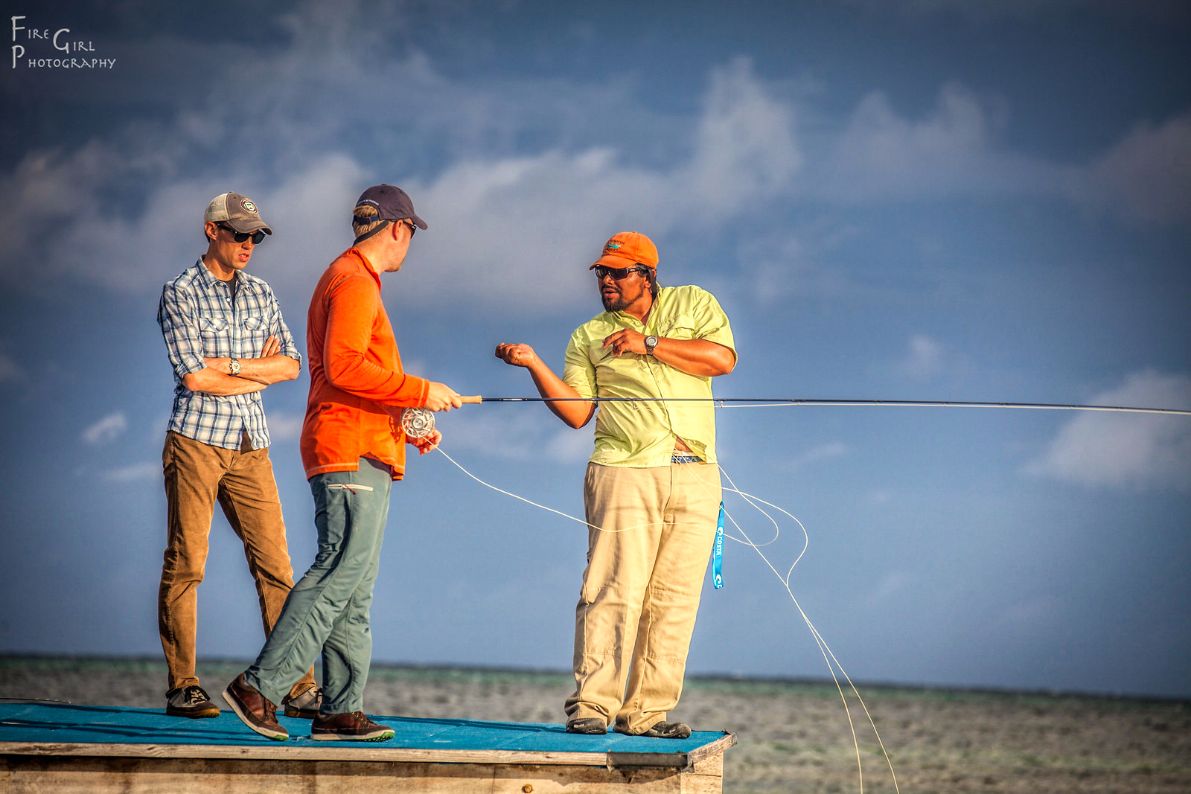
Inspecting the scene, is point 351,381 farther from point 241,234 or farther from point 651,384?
point 651,384

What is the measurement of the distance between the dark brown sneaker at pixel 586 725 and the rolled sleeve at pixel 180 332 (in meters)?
1.93

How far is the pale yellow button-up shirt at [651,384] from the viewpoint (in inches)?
205

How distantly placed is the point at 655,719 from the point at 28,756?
7.19ft

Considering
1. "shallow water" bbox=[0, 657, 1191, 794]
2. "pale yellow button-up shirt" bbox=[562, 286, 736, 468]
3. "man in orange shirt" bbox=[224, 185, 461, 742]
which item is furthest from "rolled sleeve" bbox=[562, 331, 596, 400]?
"shallow water" bbox=[0, 657, 1191, 794]

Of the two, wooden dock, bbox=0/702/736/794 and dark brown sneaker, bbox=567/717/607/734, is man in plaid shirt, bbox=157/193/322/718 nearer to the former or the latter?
wooden dock, bbox=0/702/736/794

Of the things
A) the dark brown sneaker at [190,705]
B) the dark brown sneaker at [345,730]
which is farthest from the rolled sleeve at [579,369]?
the dark brown sneaker at [190,705]

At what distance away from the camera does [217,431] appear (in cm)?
517

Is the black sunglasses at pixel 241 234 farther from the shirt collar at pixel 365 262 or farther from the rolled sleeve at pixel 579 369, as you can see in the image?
the rolled sleeve at pixel 579 369

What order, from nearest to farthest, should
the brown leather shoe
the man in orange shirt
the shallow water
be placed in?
1. the brown leather shoe
2. the man in orange shirt
3. the shallow water

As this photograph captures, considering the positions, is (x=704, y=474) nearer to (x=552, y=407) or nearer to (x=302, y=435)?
(x=552, y=407)

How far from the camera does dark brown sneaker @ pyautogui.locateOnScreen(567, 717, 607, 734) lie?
4945 mm

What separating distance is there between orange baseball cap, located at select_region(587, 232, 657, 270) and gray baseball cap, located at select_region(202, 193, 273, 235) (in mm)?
1309

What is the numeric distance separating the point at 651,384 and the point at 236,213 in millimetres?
1724

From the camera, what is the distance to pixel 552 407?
17.3 feet
